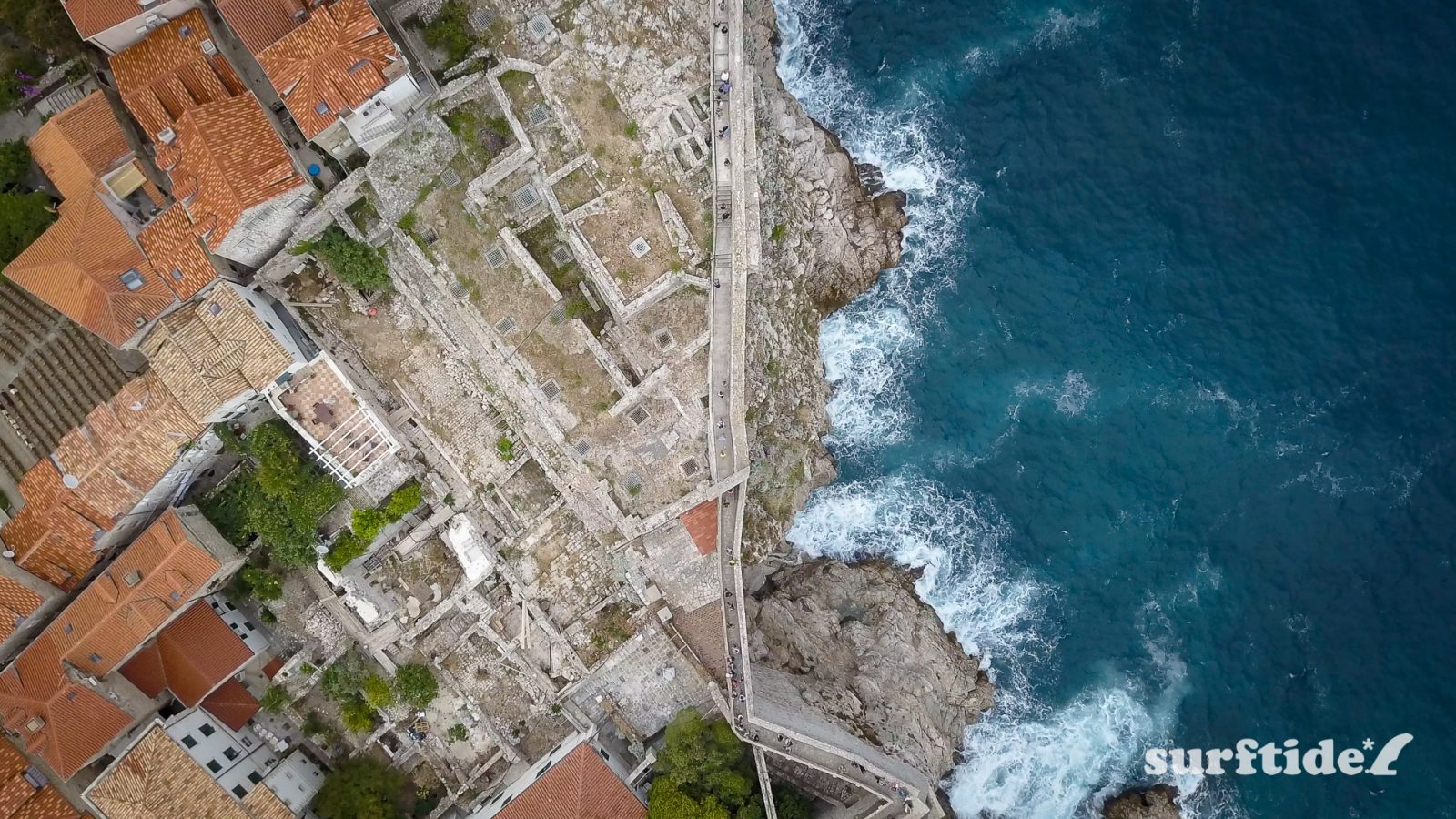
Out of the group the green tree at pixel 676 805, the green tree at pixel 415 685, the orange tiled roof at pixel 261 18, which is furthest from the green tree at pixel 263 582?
the orange tiled roof at pixel 261 18

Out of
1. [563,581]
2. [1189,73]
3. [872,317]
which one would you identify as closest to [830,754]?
[563,581]

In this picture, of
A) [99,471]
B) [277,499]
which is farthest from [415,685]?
[99,471]

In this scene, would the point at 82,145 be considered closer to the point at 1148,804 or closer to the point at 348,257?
the point at 348,257

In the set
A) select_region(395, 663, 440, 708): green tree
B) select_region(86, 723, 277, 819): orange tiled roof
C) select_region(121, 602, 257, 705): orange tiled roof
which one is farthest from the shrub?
select_region(86, 723, 277, 819): orange tiled roof

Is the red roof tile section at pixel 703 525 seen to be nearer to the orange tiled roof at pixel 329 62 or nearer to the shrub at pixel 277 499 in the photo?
the shrub at pixel 277 499

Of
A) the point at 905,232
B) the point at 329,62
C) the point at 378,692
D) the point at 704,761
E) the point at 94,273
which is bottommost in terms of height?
the point at 704,761

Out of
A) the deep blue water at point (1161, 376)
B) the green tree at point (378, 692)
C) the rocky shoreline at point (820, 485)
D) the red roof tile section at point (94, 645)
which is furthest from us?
the rocky shoreline at point (820, 485)

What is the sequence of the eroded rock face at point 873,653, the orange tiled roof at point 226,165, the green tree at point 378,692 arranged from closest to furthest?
the orange tiled roof at point 226,165
the green tree at point 378,692
the eroded rock face at point 873,653

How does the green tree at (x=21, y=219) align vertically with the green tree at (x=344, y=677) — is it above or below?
above
